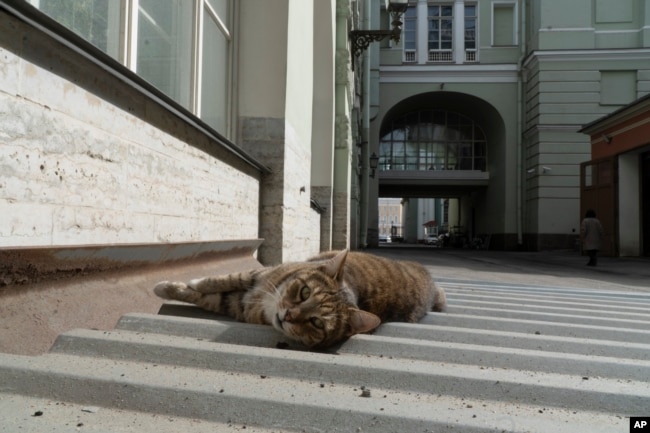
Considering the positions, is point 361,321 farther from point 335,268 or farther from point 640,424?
point 640,424

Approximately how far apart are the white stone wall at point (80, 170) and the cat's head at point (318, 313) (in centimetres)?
97

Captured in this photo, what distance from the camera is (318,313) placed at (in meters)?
1.97

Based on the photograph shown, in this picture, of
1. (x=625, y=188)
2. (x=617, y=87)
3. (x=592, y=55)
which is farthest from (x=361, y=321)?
(x=617, y=87)

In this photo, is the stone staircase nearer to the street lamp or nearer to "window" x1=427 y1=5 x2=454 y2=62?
the street lamp

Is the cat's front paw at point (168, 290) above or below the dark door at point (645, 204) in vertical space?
below

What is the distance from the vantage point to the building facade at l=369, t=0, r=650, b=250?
1977 cm

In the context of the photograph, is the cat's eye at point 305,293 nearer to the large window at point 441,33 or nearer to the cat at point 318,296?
the cat at point 318,296

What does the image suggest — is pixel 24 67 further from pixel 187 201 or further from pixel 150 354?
pixel 187 201

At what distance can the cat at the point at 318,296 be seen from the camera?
196 cm

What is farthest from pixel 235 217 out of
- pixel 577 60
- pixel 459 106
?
pixel 459 106

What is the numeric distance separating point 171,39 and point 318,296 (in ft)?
8.66

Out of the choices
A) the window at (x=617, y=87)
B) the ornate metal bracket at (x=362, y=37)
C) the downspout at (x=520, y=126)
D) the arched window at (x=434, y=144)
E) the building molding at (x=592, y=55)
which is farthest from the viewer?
the arched window at (x=434, y=144)

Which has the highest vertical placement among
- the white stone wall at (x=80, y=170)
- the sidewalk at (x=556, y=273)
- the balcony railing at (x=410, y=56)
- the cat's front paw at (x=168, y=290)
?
the balcony railing at (x=410, y=56)

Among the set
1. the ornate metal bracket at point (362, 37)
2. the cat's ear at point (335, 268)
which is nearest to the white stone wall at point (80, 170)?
the cat's ear at point (335, 268)
